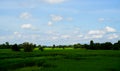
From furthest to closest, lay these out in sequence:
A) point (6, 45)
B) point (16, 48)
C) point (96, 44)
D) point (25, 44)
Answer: point (6, 45)
point (96, 44)
point (16, 48)
point (25, 44)

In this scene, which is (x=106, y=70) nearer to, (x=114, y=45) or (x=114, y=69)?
(x=114, y=69)

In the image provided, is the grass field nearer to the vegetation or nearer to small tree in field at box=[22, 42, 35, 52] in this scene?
the vegetation

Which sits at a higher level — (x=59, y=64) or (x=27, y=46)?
(x=27, y=46)

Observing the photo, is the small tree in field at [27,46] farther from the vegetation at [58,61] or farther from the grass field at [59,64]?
the grass field at [59,64]

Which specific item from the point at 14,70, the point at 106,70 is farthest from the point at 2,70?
the point at 106,70

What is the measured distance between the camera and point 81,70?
3102 centimetres

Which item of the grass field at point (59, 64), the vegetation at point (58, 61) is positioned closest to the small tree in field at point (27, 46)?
the vegetation at point (58, 61)

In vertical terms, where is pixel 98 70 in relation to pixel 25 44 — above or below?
below

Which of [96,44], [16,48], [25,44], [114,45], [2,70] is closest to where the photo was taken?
[2,70]

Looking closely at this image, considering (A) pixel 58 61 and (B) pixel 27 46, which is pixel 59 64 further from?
(B) pixel 27 46

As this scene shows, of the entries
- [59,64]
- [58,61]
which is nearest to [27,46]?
[58,61]

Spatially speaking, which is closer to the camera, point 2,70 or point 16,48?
point 2,70

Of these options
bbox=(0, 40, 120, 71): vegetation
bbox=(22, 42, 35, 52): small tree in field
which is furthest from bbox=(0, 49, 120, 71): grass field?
bbox=(22, 42, 35, 52): small tree in field

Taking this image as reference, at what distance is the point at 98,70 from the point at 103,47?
95.8m
